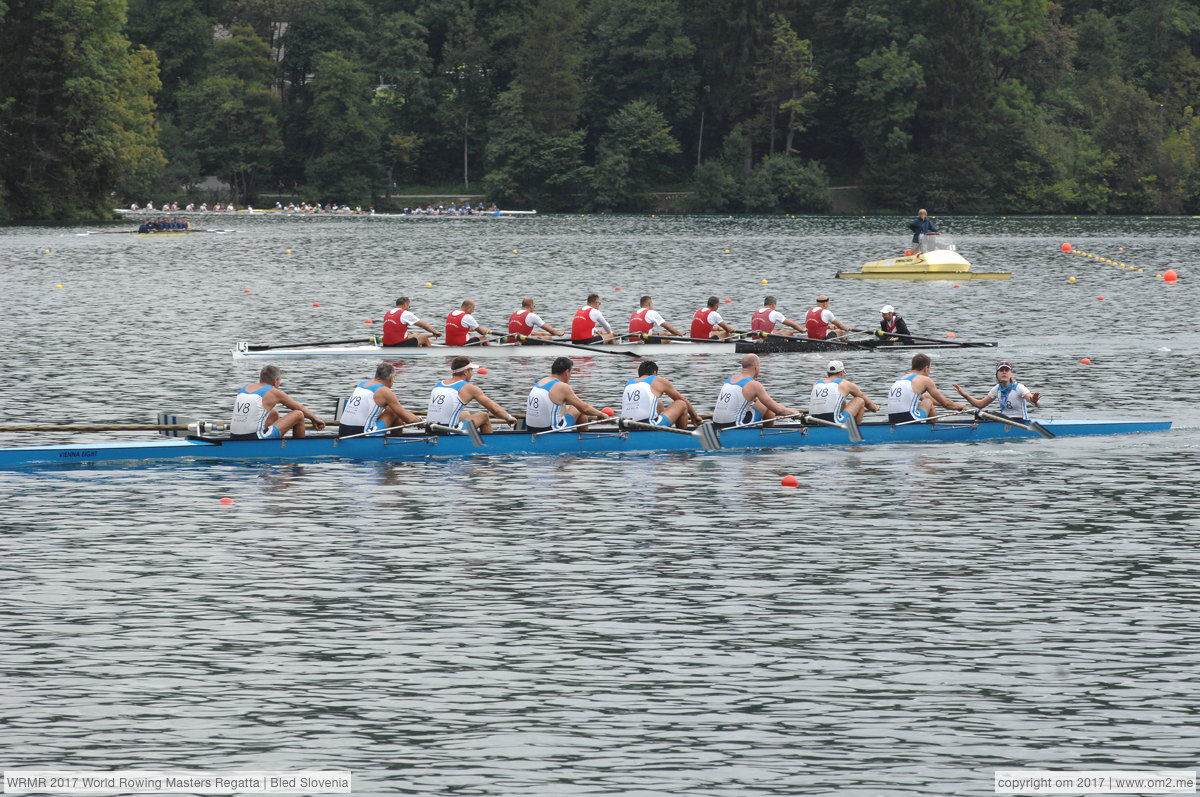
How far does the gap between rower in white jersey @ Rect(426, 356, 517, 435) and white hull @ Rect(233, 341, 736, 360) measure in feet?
Answer: 39.8

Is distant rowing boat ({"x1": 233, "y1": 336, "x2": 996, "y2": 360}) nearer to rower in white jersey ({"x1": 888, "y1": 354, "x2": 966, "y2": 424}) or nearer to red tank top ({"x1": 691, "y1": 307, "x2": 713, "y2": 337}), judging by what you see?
red tank top ({"x1": 691, "y1": 307, "x2": 713, "y2": 337})

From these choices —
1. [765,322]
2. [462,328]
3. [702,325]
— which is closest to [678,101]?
[765,322]

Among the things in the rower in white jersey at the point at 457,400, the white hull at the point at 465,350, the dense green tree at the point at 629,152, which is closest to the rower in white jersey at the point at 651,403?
the rower in white jersey at the point at 457,400

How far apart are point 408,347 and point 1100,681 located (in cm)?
2528

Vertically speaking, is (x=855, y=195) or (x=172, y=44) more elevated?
(x=172, y=44)

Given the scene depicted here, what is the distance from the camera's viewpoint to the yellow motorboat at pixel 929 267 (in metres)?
60.0

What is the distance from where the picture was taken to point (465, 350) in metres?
37.4

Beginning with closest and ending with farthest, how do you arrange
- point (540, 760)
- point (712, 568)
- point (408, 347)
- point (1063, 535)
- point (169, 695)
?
point (540, 760)
point (169, 695)
point (712, 568)
point (1063, 535)
point (408, 347)

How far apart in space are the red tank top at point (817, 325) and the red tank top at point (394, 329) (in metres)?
9.64

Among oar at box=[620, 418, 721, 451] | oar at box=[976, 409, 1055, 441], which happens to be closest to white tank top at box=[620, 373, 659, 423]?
oar at box=[620, 418, 721, 451]

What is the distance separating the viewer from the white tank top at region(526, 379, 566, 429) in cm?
2439

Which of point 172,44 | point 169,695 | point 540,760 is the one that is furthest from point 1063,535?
point 172,44

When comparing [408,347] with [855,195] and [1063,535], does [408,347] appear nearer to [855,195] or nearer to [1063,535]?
[1063,535]

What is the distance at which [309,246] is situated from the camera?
87688 millimetres
